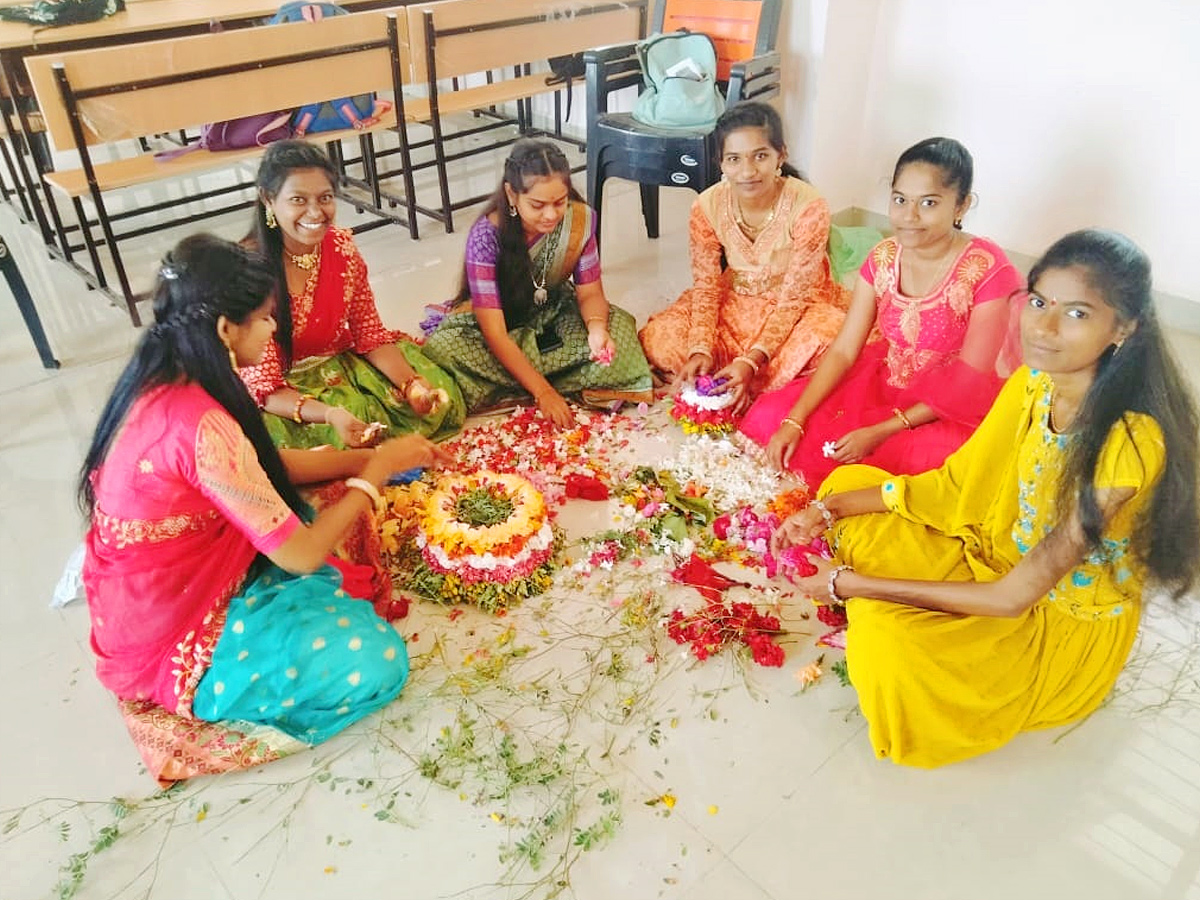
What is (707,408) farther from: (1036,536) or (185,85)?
(185,85)

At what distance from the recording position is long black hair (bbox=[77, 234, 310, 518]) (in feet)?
5.54

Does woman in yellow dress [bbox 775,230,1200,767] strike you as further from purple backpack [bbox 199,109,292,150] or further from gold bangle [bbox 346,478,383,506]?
purple backpack [bbox 199,109,292,150]

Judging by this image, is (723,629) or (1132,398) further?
(723,629)

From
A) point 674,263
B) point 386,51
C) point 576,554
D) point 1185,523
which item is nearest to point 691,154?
point 674,263

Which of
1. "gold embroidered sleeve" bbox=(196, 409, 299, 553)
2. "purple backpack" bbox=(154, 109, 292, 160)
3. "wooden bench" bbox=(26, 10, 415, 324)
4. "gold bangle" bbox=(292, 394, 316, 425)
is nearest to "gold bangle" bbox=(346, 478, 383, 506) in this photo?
"gold embroidered sleeve" bbox=(196, 409, 299, 553)

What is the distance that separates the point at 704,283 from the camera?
127 inches

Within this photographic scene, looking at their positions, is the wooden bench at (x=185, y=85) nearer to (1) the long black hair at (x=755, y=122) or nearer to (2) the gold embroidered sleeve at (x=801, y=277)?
(1) the long black hair at (x=755, y=122)

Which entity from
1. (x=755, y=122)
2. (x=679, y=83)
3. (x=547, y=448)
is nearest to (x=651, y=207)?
(x=679, y=83)

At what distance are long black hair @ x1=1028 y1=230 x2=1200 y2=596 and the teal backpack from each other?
258cm

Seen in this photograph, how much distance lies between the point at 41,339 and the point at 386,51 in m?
2.02

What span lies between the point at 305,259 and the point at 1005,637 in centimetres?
214

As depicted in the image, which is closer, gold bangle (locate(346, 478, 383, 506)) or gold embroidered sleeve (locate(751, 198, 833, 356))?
gold bangle (locate(346, 478, 383, 506))

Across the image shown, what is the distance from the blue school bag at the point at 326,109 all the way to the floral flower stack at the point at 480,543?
2.58 meters

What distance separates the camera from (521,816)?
1829mm
